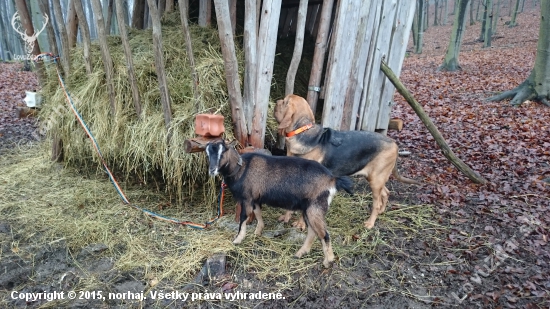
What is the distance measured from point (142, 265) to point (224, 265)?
0.88 meters

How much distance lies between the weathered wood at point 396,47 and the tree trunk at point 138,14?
494 centimetres

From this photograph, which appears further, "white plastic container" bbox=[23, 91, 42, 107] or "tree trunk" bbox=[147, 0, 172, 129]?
"white plastic container" bbox=[23, 91, 42, 107]

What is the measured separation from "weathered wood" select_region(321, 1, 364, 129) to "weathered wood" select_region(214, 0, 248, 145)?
1471mm

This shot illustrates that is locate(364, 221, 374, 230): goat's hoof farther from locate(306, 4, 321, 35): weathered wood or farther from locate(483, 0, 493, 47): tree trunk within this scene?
locate(483, 0, 493, 47): tree trunk

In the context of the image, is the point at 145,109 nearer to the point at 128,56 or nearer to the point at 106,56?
the point at 128,56

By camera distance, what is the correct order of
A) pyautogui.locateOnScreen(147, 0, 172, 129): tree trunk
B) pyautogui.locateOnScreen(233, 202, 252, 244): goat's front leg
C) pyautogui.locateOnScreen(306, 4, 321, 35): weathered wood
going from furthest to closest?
1. pyautogui.locateOnScreen(306, 4, 321, 35): weathered wood
2. pyautogui.locateOnScreen(147, 0, 172, 129): tree trunk
3. pyautogui.locateOnScreen(233, 202, 252, 244): goat's front leg

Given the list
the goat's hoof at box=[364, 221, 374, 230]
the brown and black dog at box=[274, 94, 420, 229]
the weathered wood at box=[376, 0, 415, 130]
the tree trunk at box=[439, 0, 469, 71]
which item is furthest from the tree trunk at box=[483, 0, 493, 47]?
the goat's hoof at box=[364, 221, 374, 230]

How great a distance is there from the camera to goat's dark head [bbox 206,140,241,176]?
3.67 m

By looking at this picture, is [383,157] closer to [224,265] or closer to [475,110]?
[224,265]

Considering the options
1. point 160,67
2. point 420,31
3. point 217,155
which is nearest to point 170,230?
point 217,155

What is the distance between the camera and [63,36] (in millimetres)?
5355


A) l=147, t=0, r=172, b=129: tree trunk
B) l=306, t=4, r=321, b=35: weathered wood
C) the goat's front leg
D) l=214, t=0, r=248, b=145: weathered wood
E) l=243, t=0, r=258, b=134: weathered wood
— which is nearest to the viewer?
the goat's front leg

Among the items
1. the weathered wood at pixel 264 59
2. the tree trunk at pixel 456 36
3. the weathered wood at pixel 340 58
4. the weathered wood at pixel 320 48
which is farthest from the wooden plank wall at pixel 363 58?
the tree trunk at pixel 456 36

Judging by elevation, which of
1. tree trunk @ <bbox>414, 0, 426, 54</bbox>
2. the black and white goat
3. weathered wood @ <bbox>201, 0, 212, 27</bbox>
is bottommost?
the black and white goat
